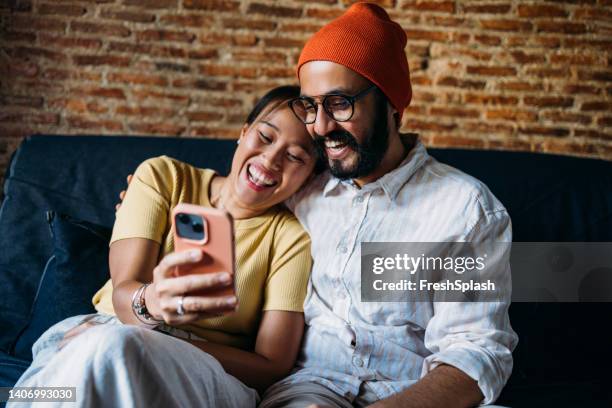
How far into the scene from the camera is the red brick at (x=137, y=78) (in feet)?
10.00

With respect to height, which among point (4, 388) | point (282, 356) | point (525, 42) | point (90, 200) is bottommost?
point (4, 388)

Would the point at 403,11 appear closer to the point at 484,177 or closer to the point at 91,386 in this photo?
the point at 484,177

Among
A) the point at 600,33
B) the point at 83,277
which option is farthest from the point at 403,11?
the point at 83,277

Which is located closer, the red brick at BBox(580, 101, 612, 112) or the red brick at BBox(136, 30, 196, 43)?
the red brick at BBox(136, 30, 196, 43)

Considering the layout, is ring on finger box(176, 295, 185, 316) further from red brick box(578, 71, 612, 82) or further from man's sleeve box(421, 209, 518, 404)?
red brick box(578, 71, 612, 82)

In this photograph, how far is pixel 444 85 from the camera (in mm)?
3150

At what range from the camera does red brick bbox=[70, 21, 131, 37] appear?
2.99 m

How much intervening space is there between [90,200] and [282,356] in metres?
0.95

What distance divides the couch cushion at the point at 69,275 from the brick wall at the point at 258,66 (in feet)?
4.30

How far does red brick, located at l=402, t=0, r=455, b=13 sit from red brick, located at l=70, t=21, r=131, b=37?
143cm

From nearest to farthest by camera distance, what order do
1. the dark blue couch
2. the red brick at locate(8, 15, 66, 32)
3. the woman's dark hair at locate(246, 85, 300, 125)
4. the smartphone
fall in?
the smartphone, the woman's dark hair at locate(246, 85, 300, 125), the dark blue couch, the red brick at locate(8, 15, 66, 32)

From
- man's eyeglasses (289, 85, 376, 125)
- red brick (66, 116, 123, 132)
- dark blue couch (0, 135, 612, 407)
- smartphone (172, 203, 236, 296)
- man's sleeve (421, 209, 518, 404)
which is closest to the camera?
smartphone (172, 203, 236, 296)

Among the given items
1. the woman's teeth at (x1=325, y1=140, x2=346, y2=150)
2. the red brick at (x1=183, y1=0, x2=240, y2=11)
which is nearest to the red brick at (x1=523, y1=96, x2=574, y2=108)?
the red brick at (x1=183, y1=0, x2=240, y2=11)

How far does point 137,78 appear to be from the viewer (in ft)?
10.0
